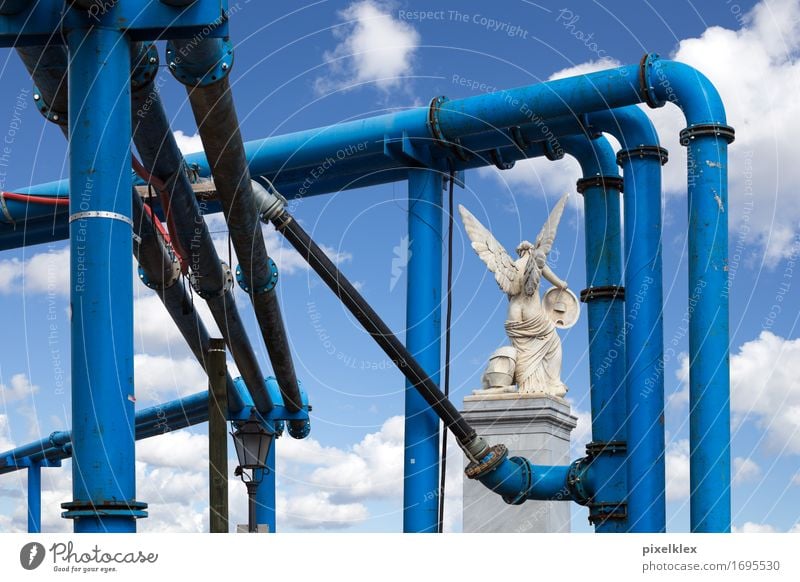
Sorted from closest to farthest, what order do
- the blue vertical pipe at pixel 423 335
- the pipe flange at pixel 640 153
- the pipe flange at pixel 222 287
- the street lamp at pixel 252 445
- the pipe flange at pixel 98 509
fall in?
1. the pipe flange at pixel 98 509
2. the street lamp at pixel 252 445
3. the pipe flange at pixel 640 153
4. the pipe flange at pixel 222 287
5. the blue vertical pipe at pixel 423 335

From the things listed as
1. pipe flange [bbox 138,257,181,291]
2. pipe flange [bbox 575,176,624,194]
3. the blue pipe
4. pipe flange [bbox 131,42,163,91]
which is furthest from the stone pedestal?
pipe flange [bbox 131,42,163,91]

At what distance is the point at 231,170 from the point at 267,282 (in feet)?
13.2

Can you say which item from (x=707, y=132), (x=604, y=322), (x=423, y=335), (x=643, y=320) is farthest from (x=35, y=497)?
(x=707, y=132)

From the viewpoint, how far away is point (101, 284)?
10586 mm

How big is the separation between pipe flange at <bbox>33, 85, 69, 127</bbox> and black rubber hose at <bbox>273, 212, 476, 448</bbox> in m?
4.89

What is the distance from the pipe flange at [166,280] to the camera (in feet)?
58.5

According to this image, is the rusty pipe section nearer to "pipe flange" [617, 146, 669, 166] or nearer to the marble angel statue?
the marble angel statue

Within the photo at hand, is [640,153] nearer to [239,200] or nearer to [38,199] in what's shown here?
[239,200]

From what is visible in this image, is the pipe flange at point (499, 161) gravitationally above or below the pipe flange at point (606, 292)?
above

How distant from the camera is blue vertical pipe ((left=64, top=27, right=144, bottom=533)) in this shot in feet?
34.1

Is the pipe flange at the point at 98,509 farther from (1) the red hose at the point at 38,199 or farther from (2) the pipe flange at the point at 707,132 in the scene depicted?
(2) the pipe flange at the point at 707,132

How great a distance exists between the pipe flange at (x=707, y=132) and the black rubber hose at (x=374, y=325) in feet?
15.2
